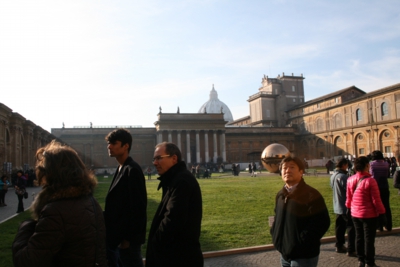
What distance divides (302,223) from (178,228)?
1348 millimetres

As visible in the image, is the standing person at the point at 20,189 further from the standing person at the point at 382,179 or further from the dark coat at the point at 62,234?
the dark coat at the point at 62,234

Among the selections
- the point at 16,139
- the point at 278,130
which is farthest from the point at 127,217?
the point at 278,130

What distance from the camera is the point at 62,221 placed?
8.42 feet

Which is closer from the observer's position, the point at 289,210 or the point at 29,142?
the point at 289,210

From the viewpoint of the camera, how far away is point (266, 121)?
252ft

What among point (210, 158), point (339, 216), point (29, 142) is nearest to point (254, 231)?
point (339, 216)

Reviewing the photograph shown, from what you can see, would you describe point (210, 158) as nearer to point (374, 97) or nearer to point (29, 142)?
point (374, 97)

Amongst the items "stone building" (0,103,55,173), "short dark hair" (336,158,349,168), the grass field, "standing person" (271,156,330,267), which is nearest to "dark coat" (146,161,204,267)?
"standing person" (271,156,330,267)

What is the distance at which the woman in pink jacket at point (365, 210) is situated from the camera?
237 inches

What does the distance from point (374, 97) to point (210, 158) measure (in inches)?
1168

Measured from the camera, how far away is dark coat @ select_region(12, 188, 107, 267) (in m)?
2.50

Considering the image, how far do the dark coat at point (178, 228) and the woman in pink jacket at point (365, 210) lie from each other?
12.2ft

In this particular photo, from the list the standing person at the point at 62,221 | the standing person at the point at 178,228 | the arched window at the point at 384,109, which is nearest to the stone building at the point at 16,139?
the standing person at the point at 178,228

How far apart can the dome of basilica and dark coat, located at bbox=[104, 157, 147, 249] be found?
368 ft
